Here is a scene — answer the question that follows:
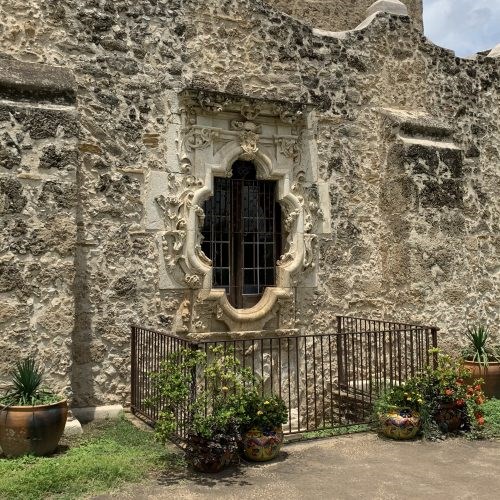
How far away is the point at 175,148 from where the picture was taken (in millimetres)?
7250

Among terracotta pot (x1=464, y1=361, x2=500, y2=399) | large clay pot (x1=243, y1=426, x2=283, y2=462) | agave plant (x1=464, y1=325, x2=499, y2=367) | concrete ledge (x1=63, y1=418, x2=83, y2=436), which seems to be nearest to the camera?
large clay pot (x1=243, y1=426, x2=283, y2=462)

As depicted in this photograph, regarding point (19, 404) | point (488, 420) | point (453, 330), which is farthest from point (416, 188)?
point (19, 404)

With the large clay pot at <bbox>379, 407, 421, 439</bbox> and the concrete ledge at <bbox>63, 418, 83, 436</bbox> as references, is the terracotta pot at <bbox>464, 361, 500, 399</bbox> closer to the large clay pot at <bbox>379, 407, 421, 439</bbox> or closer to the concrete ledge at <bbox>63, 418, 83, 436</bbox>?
the large clay pot at <bbox>379, 407, 421, 439</bbox>

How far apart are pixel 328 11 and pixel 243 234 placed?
7.54 metres

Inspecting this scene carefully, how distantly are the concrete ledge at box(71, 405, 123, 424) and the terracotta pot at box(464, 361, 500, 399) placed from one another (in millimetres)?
4729

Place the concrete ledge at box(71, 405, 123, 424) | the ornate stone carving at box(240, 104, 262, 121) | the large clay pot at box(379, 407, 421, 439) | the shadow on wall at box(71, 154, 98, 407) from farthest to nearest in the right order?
the ornate stone carving at box(240, 104, 262, 121) < the shadow on wall at box(71, 154, 98, 407) < the concrete ledge at box(71, 405, 123, 424) < the large clay pot at box(379, 407, 421, 439)

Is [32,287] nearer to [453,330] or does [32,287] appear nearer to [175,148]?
[175,148]

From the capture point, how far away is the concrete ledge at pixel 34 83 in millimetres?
5984

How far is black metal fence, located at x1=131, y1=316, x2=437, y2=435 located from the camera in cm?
656

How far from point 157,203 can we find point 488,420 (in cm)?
465

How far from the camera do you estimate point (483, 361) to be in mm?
8266

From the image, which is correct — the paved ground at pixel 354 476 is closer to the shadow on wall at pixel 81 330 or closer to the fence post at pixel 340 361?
the fence post at pixel 340 361

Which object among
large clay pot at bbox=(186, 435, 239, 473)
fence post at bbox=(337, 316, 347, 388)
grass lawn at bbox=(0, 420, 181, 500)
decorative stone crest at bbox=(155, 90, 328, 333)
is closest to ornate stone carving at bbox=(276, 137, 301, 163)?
decorative stone crest at bbox=(155, 90, 328, 333)

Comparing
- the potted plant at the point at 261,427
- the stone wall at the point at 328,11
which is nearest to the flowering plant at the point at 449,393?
the potted plant at the point at 261,427
